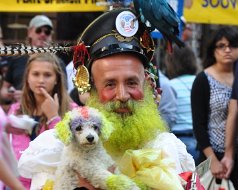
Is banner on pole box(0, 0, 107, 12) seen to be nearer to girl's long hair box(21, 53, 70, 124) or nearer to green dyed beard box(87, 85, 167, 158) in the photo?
girl's long hair box(21, 53, 70, 124)

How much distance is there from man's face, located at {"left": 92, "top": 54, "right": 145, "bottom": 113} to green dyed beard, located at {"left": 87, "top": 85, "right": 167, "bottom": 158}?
0.03 m

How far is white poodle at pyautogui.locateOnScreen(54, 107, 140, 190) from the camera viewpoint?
8.45 feet

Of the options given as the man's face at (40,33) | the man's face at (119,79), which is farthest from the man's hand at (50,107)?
the man's face at (40,33)

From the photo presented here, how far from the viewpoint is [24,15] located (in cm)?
1048

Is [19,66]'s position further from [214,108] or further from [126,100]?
[126,100]

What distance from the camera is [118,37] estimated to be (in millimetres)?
2988

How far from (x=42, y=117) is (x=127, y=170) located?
1.94 meters

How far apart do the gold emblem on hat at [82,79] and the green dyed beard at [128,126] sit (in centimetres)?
7

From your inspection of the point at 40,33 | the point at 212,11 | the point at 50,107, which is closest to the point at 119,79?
the point at 50,107

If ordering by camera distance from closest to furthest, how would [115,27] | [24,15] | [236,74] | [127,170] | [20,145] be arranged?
[127,170] < [115,27] < [20,145] < [236,74] < [24,15]

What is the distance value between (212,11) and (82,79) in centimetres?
395

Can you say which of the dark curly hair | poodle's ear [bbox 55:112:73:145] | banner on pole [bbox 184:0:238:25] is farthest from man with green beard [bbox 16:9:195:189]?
banner on pole [bbox 184:0:238:25]

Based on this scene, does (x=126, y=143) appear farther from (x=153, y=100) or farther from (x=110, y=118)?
(x=153, y=100)

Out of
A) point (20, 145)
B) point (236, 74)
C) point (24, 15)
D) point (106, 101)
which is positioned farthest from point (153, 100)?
point (24, 15)
